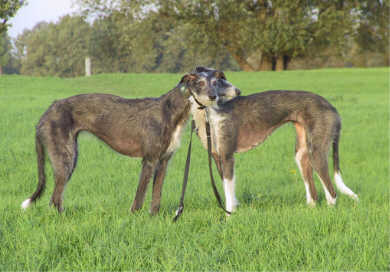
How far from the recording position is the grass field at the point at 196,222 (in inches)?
160

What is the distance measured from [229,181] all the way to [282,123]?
4.05 ft

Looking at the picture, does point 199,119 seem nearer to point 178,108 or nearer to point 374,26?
point 178,108

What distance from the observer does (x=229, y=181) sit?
533 cm

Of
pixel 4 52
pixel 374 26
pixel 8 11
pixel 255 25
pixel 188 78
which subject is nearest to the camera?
pixel 188 78

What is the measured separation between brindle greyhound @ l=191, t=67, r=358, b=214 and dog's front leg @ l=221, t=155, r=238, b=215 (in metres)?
0.01

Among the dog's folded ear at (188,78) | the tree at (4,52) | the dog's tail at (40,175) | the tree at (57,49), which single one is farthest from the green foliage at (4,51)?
the dog's folded ear at (188,78)

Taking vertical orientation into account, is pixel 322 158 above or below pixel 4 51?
below

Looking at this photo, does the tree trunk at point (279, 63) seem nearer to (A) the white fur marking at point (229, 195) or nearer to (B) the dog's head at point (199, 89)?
(A) the white fur marking at point (229, 195)

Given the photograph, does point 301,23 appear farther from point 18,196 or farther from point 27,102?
point 18,196

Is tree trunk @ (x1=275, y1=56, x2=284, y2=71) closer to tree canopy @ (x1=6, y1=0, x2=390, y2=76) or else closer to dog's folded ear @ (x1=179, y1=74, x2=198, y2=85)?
tree canopy @ (x1=6, y1=0, x2=390, y2=76)

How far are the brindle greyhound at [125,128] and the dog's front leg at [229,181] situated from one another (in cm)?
77

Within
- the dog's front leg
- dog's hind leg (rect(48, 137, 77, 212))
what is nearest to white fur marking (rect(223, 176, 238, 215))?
the dog's front leg

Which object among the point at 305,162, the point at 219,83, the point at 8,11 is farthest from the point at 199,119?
the point at 8,11

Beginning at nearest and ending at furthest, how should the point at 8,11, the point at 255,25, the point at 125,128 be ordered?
the point at 125,128 → the point at 8,11 → the point at 255,25
